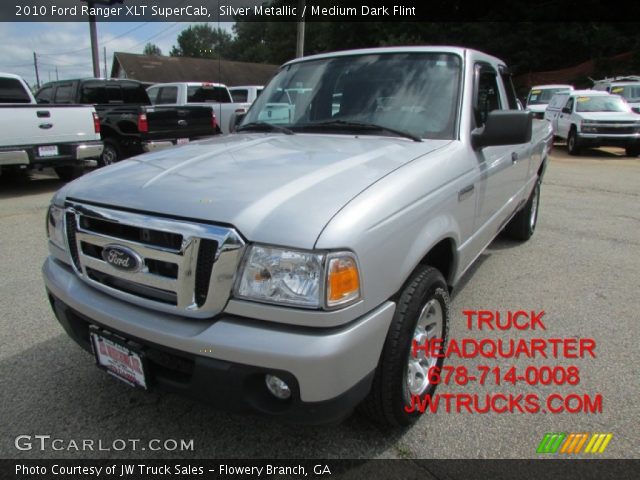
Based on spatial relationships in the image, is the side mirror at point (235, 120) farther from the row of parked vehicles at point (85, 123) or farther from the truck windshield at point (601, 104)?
the truck windshield at point (601, 104)

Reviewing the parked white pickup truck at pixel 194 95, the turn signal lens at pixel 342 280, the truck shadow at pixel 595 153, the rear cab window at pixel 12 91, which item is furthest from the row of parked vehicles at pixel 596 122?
the turn signal lens at pixel 342 280

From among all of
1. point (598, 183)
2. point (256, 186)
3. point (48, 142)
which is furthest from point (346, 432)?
point (598, 183)

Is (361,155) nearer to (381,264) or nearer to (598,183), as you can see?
(381,264)

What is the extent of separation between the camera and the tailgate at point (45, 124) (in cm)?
730

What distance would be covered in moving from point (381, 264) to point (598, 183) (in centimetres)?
938

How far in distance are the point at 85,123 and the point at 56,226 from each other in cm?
680

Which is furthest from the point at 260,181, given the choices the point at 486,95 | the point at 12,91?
the point at 12,91

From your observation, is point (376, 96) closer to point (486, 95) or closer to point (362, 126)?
point (362, 126)

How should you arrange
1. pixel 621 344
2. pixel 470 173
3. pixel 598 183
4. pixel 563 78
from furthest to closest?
pixel 563 78 → pixel 598 183 → pixel 621 344 → pixel 470 173

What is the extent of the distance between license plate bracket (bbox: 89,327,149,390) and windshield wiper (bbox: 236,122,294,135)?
5.36 ft

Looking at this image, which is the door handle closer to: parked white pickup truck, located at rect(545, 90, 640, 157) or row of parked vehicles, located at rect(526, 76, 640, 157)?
row of parked vehicles, located at rect(526, 76, 640, 157)

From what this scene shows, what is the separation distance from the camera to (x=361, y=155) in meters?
2.33

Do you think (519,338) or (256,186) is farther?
(519,338)

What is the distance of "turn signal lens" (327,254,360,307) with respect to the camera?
1651 millimetres
